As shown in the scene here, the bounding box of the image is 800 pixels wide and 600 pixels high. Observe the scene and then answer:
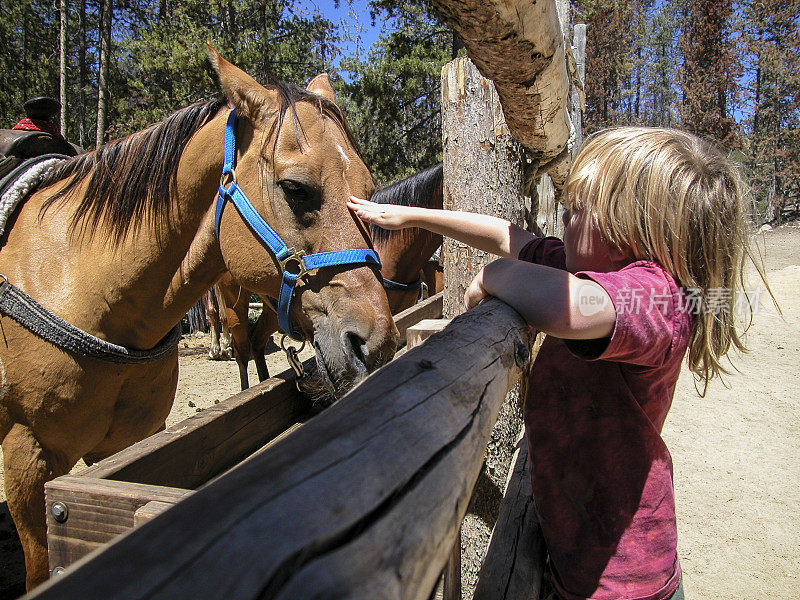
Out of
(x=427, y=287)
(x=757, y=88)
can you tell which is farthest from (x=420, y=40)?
(x=757, y=88)

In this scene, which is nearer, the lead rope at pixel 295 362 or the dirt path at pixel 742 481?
the lead rope at pixel 295 362

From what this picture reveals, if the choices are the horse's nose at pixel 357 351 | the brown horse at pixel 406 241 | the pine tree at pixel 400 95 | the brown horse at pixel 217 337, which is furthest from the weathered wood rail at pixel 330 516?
the pine tree at pixel 400 95

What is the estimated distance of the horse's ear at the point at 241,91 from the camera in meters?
1.92

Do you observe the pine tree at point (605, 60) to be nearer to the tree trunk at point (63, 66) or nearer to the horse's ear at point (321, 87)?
the tree trunk at point (63, 66)

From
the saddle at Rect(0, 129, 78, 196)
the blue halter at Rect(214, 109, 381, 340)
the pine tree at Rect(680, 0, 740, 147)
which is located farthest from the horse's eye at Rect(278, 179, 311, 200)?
the pine tree at Rect(680, 0, 740, 147)

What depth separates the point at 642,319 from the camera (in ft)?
3.23

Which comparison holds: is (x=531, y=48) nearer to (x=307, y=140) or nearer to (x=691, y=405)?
(x=307, y=140)

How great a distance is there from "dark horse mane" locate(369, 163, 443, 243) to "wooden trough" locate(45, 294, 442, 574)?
2.34 meters

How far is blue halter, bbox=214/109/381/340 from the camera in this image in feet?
6.01

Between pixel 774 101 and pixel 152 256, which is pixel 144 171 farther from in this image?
pixel 774 101

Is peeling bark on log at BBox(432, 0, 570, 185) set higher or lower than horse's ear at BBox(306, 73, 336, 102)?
lower

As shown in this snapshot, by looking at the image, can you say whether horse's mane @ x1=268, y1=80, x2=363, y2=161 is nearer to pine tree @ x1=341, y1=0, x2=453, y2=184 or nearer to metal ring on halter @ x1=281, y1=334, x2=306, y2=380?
metal ring on halter @ x1=281, y1=334, x2=306, y2=380

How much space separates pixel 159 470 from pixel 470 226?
127cm

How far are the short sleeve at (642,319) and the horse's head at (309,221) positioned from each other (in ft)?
2.97
